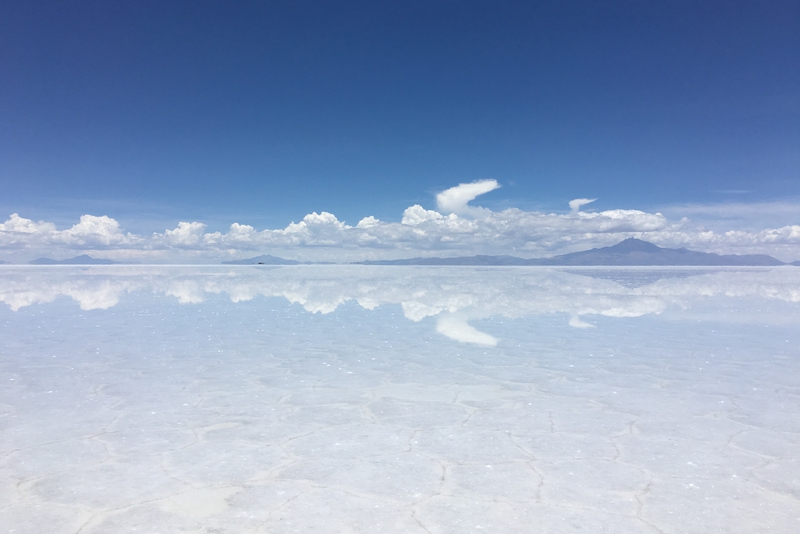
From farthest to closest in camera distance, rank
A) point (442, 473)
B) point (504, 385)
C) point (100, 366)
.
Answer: point (100, 366) → point (504, 385) → point (442, 473)

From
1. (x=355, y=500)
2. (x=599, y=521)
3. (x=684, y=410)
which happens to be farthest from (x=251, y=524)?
(x=684, y=410)

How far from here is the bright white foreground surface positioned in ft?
10.5

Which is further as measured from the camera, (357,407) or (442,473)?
(357,407)

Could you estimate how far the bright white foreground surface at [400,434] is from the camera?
3213mm

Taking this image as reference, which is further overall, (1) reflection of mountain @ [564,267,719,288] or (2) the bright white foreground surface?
(1) reflection of mountain @ [564,267,719,288]

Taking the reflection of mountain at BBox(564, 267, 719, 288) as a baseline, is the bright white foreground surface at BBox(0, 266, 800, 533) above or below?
above

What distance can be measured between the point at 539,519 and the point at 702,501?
4.09 ft

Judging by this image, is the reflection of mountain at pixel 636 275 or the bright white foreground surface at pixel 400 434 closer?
the bright white foreground surface at pixel 400 434

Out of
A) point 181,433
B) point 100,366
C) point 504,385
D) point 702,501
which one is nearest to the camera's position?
point 702,501

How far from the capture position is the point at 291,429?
4801 millimetres

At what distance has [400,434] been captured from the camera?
468cm

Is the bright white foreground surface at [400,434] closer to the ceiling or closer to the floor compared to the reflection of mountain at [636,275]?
closer to the ceiling

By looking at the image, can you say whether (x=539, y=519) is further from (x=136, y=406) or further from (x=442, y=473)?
(x=136, y=406)

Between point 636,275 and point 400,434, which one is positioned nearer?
point 400,434
